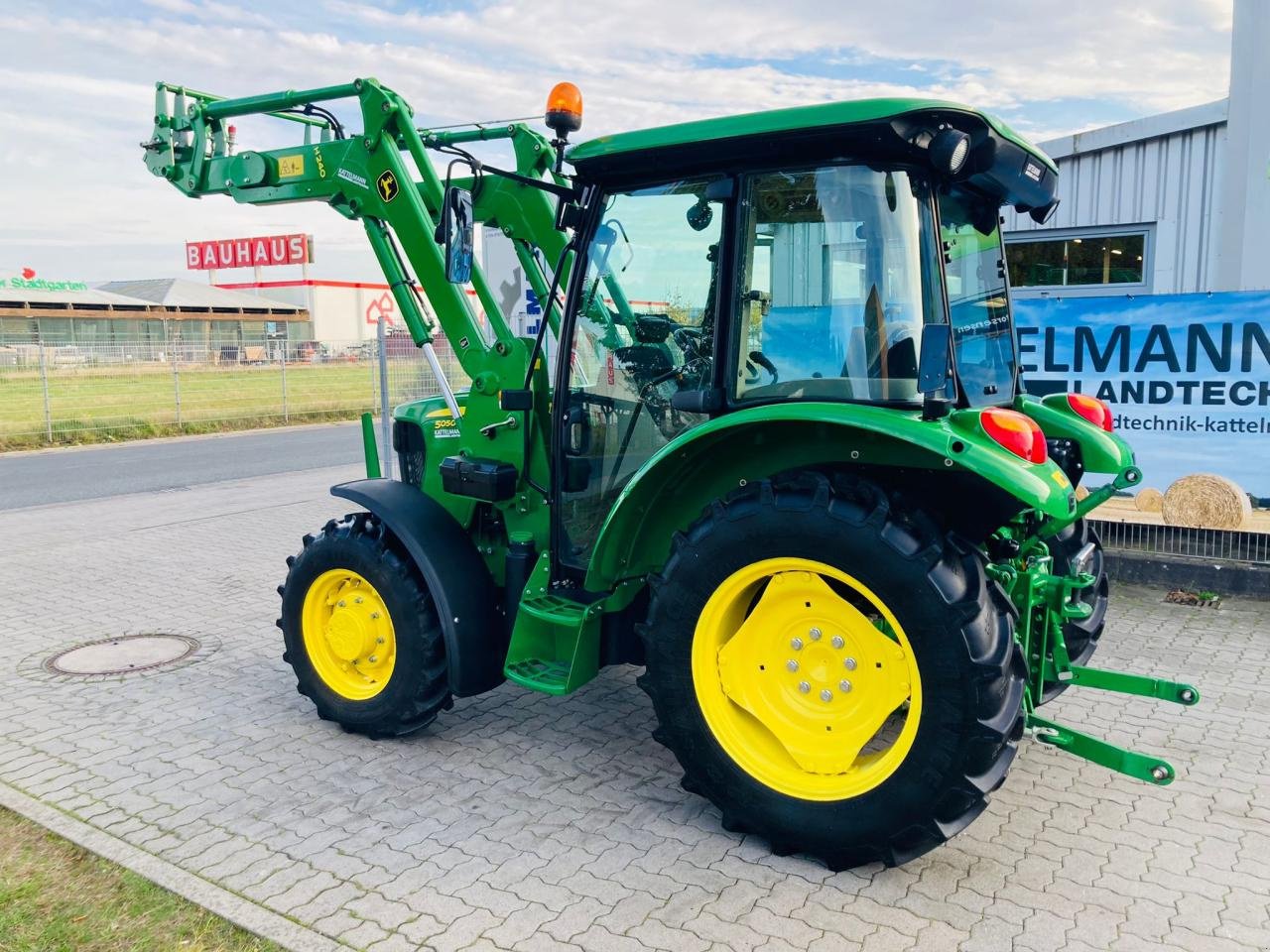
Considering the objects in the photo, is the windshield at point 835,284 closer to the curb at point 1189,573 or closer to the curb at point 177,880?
the curb at point 177,880

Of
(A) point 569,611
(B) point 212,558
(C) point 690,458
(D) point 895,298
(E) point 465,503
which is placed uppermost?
(D) point 895,298

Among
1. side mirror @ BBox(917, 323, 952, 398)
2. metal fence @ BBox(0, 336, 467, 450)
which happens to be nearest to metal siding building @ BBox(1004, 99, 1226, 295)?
side mirror @ BBox(917, 323, 952, 398)

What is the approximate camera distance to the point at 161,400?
1992 cm

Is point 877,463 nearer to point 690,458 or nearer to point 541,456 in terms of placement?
point 690,458

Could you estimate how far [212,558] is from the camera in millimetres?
8305

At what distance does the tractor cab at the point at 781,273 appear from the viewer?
3260 millimetres

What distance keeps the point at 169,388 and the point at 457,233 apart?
18.4m

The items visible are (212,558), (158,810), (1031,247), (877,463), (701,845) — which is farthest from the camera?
(1031,247)

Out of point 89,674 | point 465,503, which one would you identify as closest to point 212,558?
point 89,674

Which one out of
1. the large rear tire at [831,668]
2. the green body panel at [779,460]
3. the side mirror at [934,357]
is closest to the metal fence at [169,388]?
the green body panel at [779,460]

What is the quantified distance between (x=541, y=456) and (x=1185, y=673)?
141 inches

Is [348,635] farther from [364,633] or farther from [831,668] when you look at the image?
[831,668]

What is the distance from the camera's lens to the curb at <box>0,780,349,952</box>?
299cm

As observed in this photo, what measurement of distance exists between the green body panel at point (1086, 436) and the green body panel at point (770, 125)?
3.44 feet
